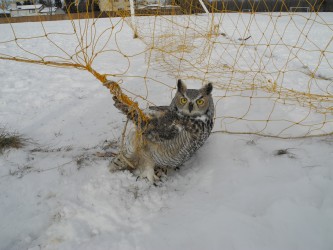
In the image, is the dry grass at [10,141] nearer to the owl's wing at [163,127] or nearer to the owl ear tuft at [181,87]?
the owl's wing at [163,127]

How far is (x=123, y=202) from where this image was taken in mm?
2146

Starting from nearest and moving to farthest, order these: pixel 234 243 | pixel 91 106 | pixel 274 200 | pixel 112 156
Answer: pixel 234 243
pixel 274 200
pixel 112 156
pixel 91 106

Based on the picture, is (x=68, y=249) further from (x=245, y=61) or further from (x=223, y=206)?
(x=245, y=61)

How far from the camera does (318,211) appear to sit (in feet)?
5.74

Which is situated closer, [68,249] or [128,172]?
[68,249]

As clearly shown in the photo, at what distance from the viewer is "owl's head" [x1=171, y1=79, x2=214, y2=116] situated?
2178mm

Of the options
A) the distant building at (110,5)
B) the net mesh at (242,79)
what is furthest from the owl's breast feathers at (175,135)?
the distant building at (110,5)

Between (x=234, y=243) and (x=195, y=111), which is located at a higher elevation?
(x=195, y=111)

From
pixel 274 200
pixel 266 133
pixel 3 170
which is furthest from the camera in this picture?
pixel 266 133

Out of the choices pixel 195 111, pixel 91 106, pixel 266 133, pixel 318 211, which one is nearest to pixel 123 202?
pixel 195 111

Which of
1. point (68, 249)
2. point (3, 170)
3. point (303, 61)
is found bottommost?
point (68, 249)

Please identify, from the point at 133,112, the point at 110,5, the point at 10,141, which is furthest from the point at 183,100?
the point at 110,5

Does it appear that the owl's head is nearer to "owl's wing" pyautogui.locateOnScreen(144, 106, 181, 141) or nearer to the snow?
"owl's wing" pyautogui.locateOnScreen(144, 106, 181, 141)

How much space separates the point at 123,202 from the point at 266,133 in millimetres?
1712
